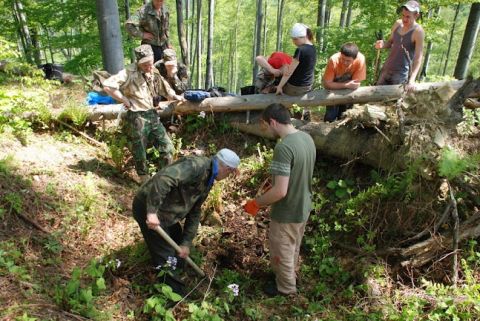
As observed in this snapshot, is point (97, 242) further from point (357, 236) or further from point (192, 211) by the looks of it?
point (357, 236)

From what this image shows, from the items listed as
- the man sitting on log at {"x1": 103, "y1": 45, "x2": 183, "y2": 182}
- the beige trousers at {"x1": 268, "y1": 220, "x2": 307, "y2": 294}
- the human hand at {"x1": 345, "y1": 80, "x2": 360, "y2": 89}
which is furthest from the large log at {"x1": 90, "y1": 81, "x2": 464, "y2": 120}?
the beige trousers at {"x1": 268, "y1": 220, "x2": 307, "y2": 294}

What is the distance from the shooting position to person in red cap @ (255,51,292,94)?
565 cm

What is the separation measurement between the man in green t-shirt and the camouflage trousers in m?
2.26

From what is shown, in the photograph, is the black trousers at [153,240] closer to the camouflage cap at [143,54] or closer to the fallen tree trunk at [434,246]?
the camouflage cap at [143,54]

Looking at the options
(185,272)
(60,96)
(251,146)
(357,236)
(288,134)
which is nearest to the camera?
(288,134)

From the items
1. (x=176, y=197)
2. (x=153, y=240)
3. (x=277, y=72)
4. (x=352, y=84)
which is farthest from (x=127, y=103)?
(x=352, y=84)

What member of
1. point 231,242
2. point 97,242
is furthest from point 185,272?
point 97,242

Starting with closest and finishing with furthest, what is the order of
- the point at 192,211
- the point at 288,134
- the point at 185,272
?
1. the point at 288,134
2. the point at 192,211
3. the point at 185,272

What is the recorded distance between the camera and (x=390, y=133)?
4664 mm

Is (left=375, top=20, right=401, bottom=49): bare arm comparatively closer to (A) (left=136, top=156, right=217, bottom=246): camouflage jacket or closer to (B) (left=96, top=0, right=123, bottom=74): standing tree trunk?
(A) (left=136, top=156, right=217, bottom=246): camouflage jacket

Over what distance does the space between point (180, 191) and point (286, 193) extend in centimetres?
112

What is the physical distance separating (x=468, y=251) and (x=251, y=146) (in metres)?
3.51

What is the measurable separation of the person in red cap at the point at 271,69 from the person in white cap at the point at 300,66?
0.19 meters

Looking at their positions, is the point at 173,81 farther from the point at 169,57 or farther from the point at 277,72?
the point at 277,72
